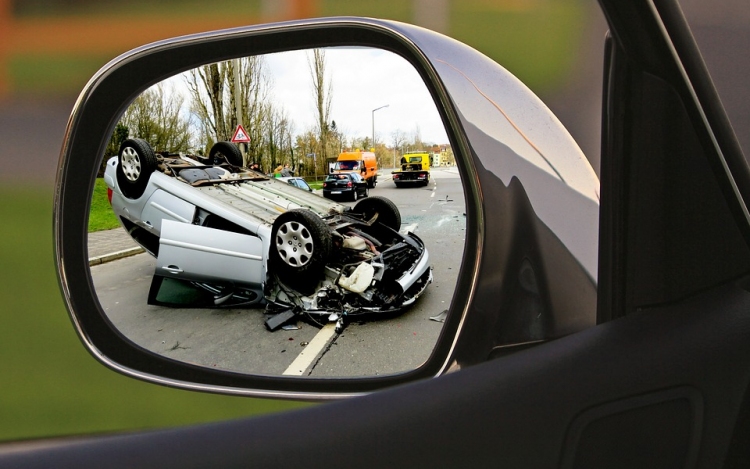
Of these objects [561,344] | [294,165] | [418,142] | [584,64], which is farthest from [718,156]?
[294,165]

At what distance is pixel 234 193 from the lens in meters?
2.95

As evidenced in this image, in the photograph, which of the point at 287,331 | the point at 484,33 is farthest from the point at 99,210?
the point at 484,33

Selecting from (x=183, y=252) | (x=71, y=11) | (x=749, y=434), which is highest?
(x=71, y=11)

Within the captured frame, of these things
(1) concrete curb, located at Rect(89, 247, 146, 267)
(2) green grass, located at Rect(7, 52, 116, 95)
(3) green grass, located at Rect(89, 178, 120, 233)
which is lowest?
(1) concrete curb, located at Rect(89, 247, 146, 267)

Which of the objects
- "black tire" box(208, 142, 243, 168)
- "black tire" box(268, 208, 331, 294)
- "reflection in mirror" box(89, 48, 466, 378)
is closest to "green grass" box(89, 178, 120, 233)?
"reflection in mirror" box(89, 48, 466, 378)

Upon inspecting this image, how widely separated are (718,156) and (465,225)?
0.51 meters

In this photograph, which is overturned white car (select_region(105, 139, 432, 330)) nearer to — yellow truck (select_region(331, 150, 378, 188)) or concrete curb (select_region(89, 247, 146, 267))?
concrete curb (select_region(89, 247, 146, 267))

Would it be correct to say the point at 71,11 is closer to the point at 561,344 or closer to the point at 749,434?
the point at 561,344

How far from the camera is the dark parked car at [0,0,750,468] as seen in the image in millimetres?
845

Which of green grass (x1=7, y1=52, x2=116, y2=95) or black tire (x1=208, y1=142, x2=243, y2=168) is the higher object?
green grass (x1=7, y1=52, x2=116, y2=95)

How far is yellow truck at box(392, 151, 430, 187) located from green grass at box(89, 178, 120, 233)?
0.84 metres

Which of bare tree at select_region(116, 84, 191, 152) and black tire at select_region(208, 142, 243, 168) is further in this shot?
black tire at select_region(208, 142, 243, 168)

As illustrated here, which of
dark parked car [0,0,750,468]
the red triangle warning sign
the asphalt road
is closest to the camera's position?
dark parked car [0,0,750,468]

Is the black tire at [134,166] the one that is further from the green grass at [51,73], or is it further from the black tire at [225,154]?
the black tire at [225,154]
